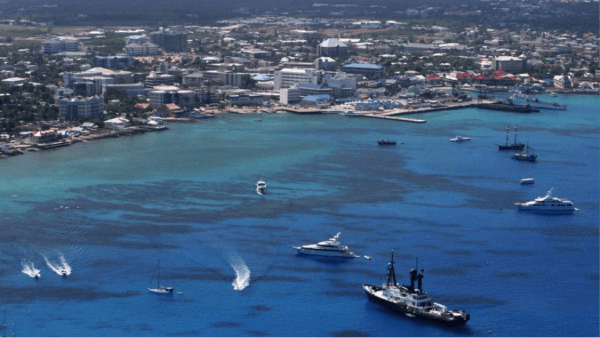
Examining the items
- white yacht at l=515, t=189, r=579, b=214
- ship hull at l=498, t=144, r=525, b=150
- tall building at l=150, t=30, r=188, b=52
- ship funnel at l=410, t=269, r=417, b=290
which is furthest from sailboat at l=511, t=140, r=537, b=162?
tall building at l=150, t=30, r=188, b=52

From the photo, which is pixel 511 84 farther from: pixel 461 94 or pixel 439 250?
pixel 439 250

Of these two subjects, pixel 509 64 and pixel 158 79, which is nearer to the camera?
pixel 158 79

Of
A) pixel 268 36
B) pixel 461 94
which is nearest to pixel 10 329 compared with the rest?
pixel 461 94

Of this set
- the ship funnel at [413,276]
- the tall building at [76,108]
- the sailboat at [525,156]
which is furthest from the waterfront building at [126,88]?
the ship funnel at [413,276]

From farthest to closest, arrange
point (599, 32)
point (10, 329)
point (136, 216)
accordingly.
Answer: point (599, 32) < point (136, 216) < point (10, 329)

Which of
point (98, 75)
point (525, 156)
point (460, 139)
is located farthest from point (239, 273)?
point (98, 75)

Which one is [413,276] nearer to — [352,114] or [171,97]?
[352,114]

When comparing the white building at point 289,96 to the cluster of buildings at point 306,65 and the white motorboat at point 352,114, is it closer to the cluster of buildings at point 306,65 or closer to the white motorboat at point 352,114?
the cluster of buildings at point 306,65
